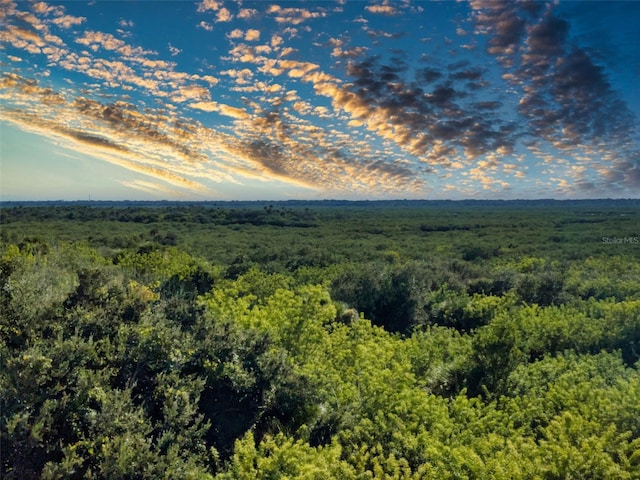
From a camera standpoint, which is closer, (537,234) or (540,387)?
(540,387)

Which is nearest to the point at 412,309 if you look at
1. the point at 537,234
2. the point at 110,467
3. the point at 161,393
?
the point at 161,393

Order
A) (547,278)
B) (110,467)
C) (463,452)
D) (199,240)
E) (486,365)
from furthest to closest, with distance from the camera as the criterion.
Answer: (199,240) < (547,278) < (486,365) < (463,452) < (110,467)

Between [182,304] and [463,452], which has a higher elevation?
[182,304]

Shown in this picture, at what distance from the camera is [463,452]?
9.90 meters

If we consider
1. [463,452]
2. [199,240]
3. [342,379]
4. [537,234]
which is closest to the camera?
[463,452]

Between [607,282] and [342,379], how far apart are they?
25975mm

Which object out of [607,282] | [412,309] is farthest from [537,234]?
[412,309]

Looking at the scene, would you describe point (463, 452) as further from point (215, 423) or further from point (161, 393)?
point (161, 393)

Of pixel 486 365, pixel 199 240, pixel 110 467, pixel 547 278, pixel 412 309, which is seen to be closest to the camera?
pixel 110 467

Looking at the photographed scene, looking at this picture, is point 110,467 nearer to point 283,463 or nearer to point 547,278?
point 283,463

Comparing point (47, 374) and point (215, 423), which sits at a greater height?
point (47, 374)

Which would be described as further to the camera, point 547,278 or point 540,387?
point 547,278

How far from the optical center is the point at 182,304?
16.3 metres

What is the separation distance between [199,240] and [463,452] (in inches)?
2469
